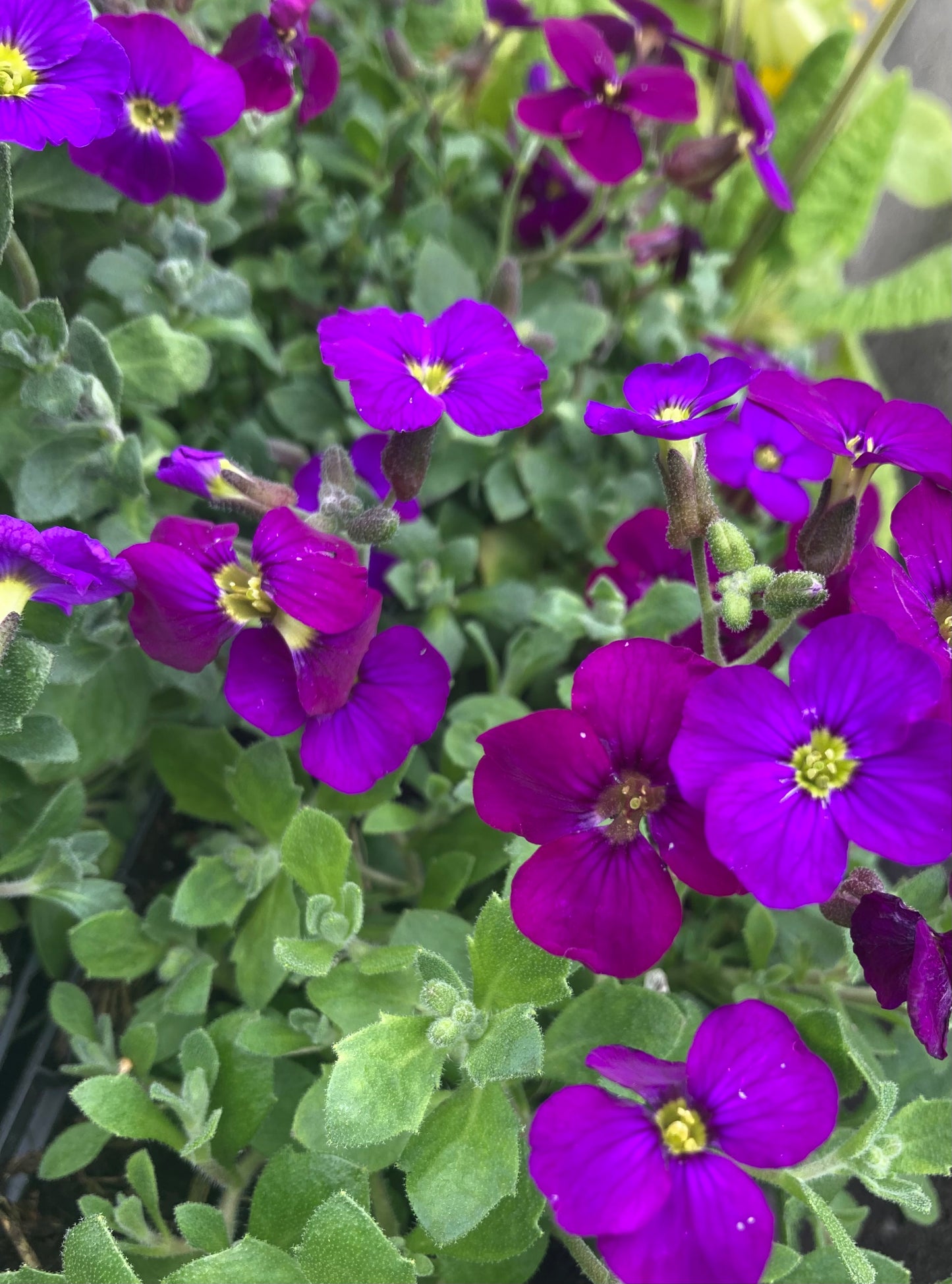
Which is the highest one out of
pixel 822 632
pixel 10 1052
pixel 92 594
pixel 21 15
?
pixel 21 15

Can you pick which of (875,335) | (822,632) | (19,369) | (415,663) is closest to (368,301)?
(19,369)

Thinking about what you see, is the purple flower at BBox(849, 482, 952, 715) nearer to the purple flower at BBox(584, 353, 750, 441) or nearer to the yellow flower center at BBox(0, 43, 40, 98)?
the purple flower at BBox(584, 353, 750, 441)

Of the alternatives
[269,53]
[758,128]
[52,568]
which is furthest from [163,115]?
[758,128]

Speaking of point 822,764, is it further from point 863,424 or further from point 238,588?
point 238,588

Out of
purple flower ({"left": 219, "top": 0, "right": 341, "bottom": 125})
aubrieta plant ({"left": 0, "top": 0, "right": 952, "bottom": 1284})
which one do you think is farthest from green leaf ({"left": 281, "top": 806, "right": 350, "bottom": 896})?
purple flower ({"left": 219, "top": 0, "right": 341, "bottom": 125})

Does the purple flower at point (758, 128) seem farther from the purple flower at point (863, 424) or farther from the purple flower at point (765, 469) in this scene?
the purple flower at point (863, 424)

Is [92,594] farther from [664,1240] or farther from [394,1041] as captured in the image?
[664,1240]
